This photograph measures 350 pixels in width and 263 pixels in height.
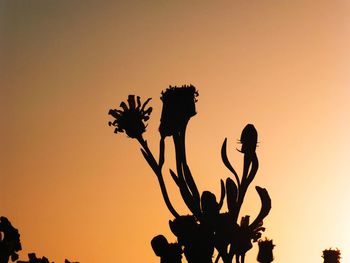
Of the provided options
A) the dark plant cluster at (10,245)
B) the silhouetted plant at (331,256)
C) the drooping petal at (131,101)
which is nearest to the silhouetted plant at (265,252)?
the silhouetted plant at (331,256)

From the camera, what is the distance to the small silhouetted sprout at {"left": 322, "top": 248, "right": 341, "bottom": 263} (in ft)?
29.2

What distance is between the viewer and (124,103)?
8461 mm

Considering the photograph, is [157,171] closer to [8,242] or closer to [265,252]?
[265,252]

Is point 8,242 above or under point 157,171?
under

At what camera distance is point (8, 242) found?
603 cm

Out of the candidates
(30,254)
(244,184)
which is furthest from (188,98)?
(30,254)

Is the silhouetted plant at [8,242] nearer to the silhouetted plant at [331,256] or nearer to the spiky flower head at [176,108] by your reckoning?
the spiky flower head at [176,108]

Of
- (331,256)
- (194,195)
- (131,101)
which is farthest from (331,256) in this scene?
(131,101)

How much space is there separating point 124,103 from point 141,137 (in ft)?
1.86

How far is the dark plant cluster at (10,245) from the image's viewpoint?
5.81 metres

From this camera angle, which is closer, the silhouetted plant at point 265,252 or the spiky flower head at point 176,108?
the spiky flower head at point 176,108

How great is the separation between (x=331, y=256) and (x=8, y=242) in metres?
5.21

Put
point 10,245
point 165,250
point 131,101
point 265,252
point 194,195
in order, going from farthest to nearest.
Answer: point 265,252
point 131,101
point 194,195
point 165,250
point 10,245

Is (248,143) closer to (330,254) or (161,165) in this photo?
(161,165)
